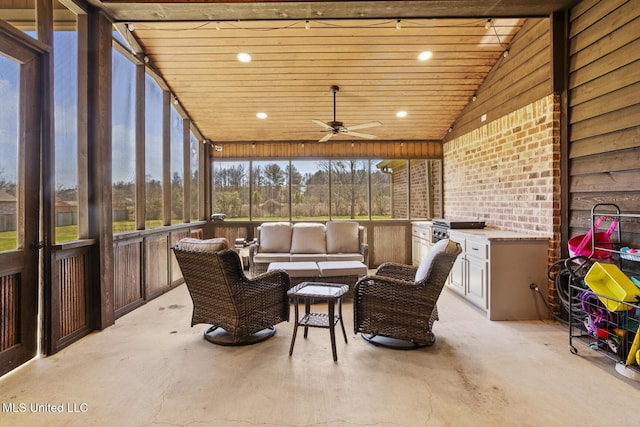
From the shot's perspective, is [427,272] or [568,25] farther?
[568,25]

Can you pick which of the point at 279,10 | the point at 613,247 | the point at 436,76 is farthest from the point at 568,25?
the point at 279,10

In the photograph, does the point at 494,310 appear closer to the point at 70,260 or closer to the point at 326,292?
the point at 326,292

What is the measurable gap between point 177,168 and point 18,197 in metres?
3.14

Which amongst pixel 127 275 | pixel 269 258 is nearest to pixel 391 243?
pixel 269 258

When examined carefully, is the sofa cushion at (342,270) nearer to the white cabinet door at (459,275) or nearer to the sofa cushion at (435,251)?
the white cabinet door at (459,275)

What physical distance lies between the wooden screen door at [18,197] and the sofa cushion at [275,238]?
3.21m

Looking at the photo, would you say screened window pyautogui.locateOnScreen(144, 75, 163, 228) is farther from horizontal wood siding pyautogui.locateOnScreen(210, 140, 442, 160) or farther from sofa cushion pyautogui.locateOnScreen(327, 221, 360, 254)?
sofa cushion pyautogui.locateOnScreen(327, 221, 360, 254)

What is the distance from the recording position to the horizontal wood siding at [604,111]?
2.86 metres

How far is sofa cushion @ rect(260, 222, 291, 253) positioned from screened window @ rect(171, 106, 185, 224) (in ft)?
4.81

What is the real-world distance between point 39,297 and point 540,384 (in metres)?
4.06

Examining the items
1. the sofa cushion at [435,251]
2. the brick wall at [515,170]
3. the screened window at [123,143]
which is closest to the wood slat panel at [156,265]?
the screened window at [123,143]

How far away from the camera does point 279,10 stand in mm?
3484

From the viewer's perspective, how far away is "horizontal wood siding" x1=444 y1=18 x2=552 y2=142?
3808mm

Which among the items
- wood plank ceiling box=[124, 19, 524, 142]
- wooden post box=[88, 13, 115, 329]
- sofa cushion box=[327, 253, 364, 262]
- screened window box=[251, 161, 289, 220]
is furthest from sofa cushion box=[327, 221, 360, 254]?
wooden post box=[88, 13, 115, 329]
